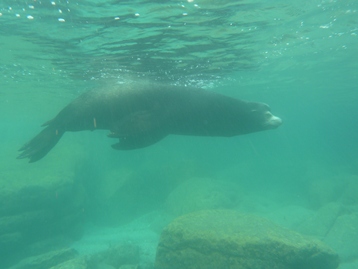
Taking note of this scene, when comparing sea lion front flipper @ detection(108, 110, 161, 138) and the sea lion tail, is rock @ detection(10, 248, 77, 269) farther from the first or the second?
sea lion front flipper @ detection(108, 110, 161, 138)

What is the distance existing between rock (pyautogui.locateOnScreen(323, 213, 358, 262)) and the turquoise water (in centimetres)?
7

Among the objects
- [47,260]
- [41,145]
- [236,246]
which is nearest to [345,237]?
[236,246]

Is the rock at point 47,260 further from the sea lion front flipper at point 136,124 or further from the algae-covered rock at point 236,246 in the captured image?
the sea lion front flipper at point 136,124

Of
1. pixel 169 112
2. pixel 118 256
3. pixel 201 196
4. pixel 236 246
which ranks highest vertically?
pixel 169 112

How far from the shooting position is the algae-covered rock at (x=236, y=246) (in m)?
6.79

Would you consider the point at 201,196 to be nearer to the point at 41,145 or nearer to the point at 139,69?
the point at 139,69

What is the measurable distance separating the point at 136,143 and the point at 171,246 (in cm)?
437

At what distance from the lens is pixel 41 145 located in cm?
703

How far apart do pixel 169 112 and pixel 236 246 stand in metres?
4.10

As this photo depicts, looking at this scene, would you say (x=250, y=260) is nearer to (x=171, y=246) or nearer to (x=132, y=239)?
(x=171, y=246)

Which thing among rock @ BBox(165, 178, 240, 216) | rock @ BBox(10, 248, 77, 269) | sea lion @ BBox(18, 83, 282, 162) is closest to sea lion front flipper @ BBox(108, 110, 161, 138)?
sea lion @ BBox(18, 83, 282, 162)

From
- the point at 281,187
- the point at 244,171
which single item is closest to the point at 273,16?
the point at 281,187

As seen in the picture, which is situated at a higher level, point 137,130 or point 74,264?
point 137,130

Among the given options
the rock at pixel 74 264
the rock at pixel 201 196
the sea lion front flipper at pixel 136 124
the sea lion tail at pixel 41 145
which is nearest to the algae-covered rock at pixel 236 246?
the rock at pixel 74 264
